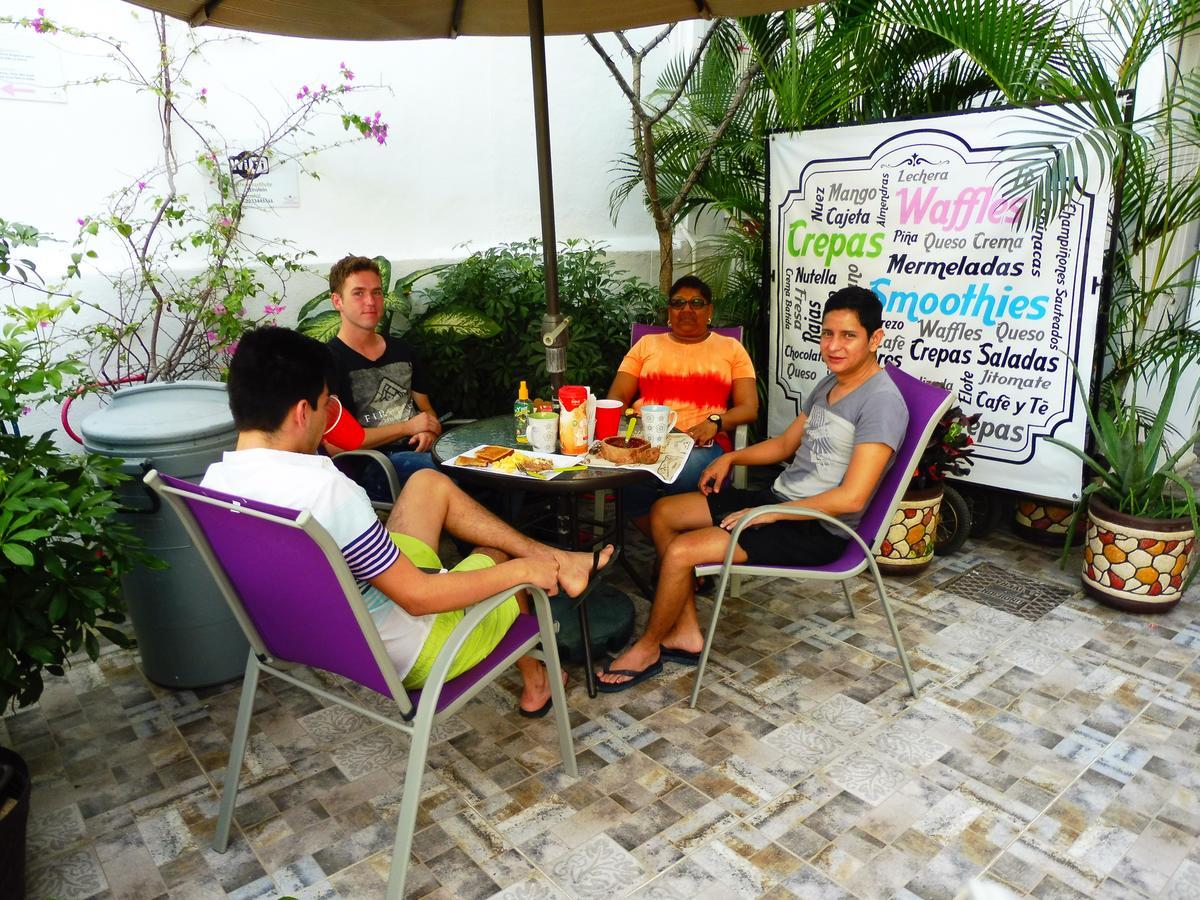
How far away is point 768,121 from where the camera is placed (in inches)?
174

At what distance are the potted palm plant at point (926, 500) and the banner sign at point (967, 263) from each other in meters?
0.24

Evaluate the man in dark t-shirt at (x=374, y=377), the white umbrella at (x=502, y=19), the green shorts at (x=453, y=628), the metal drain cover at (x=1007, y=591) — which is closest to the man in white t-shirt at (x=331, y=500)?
the green shorts at (x=453, y=628)

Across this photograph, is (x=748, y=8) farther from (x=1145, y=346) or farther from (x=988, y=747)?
(x=988, y=747)

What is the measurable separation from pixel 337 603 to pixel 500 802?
912mm

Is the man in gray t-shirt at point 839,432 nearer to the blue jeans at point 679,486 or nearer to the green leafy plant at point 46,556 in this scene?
the blue jeans at point 679,486

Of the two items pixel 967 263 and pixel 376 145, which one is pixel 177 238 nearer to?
pixel 376 145

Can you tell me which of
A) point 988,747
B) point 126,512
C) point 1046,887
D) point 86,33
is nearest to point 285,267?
point 86,33

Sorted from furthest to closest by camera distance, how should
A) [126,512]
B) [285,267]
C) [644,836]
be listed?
[285,267]
[126,512]
[644,836]

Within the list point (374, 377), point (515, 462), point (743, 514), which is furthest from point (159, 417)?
point (743, 514)

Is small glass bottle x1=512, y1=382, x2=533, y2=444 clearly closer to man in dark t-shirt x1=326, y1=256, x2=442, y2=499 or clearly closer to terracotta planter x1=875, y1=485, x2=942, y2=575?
man in dark t-shirt x1=326, y1=256, x2=442, y2=499

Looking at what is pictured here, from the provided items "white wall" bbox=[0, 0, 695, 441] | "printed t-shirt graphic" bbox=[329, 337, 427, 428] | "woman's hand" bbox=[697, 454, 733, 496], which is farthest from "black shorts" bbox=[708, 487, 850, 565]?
"white wall" bbox=[0, 0, 695, 441]

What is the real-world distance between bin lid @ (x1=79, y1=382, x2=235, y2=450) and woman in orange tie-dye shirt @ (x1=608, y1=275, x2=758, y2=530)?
165 cm

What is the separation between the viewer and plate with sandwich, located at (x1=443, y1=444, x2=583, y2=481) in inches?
99.0

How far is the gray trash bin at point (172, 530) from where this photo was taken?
→ 2543mm
